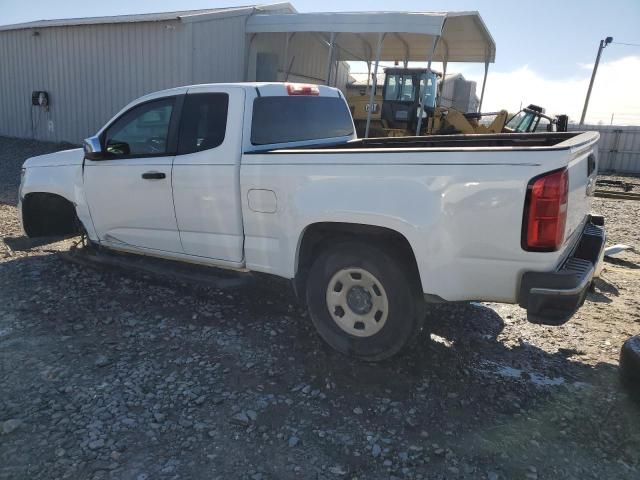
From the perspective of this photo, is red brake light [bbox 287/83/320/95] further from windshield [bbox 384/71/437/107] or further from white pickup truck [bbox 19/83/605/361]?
windshield [bbox 384/71/437/107]

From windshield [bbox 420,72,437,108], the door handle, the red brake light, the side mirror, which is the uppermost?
windshield [bbox 420,72,437,108]

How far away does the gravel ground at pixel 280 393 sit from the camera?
261cm

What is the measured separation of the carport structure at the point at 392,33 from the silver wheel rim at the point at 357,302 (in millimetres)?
11247

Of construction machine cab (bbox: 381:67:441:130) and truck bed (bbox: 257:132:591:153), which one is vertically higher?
construction machine cab (bbox: 381:67:441:130)

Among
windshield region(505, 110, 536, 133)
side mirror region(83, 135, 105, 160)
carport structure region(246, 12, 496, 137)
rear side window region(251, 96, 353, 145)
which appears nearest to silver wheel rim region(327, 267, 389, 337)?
rear side window region(251, 96, 353, 145)

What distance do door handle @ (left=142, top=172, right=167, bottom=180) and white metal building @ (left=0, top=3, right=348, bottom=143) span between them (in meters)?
11.0

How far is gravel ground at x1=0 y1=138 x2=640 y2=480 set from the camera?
2.61 metres

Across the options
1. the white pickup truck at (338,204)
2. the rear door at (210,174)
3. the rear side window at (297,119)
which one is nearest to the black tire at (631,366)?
the white pickup truck at (338,204)

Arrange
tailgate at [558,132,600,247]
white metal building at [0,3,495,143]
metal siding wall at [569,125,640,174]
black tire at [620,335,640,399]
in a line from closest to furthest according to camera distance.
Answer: tailgate at [558,132,600,247], black tire at [620,335,640,399], white metal building at [0,3,495,143], metal siding wall at [569,125,640,174]

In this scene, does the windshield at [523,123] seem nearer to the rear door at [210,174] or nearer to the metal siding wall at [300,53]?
the metal siding wall at [300,53]

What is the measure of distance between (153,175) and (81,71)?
1457cm

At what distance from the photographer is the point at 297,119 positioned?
4.53m

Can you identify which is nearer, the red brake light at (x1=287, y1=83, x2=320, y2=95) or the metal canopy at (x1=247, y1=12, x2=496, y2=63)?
the red brake light at (x1=287, y1=83, x2=320, y2=95)

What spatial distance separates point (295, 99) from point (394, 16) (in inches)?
421
